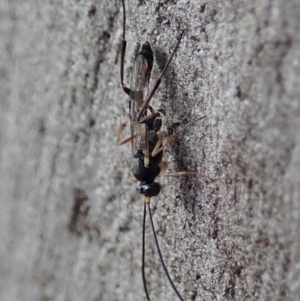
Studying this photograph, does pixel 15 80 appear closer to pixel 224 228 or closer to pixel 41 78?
pixel 41 78

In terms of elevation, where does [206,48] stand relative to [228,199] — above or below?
above

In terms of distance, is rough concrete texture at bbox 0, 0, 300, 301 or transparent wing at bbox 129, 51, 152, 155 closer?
rough concrete texture at bbox 0, 0, 300, 301

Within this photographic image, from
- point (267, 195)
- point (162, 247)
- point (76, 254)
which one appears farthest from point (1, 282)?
point (267, 195)

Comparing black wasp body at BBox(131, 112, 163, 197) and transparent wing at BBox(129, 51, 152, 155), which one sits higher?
transparent wing at BBox(129, 51, 152, 155)

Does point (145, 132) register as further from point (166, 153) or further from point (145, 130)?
point (166, 153)

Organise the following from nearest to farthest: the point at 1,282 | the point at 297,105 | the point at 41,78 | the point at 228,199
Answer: the point at 297,105 → the point at 228,199 → the point at 41,78 → the point at 1,282

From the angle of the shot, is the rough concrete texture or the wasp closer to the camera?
the rough concrete texture
